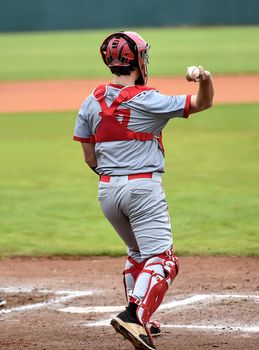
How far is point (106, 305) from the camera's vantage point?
664 cm

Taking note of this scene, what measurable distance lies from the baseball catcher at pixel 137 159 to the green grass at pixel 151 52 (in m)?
22.1

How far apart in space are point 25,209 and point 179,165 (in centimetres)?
343

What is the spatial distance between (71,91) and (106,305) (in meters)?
17.2

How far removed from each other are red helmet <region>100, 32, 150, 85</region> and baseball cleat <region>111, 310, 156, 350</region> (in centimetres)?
138

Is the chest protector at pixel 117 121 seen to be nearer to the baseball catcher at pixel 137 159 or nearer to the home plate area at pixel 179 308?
the baseball catcher at pixel 137 159

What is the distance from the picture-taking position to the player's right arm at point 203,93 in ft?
16.4

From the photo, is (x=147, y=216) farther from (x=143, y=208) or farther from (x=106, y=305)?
(x=106, y=305)

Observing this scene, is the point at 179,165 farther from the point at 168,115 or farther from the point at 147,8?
the point at 147,8

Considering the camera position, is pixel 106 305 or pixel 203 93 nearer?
pixel 203 93

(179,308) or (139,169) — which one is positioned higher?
(139,169)

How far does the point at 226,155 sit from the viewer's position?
14344 mm

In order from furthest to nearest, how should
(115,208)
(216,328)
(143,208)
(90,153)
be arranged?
(216,328) < (90,153) < (115,208) < (143,208)

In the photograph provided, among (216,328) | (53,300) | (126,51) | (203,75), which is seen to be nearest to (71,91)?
(53,300)

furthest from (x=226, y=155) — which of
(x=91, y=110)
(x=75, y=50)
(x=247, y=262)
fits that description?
(x=75, y=50)
